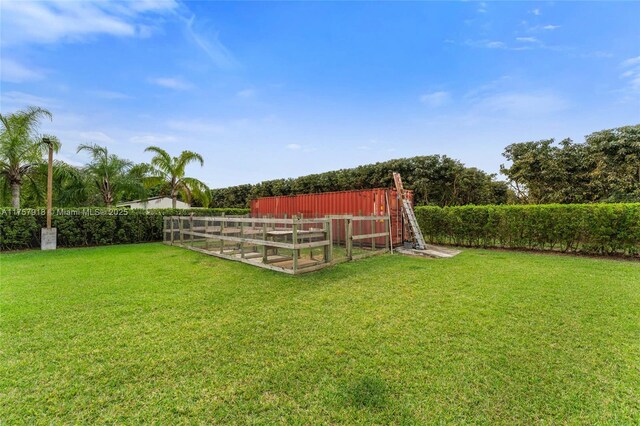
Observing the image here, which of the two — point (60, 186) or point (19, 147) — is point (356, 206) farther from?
point (60, 186)

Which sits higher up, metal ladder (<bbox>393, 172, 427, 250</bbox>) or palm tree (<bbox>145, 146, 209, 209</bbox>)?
palm tree (<bbox>145, 146, 209, 209</bbox>)

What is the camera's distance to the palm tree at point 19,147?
35.7 feet

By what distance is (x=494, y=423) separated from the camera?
181 cm

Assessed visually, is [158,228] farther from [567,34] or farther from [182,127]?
[567,34]

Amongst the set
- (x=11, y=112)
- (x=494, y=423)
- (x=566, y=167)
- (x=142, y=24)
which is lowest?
(x=494, y=423)

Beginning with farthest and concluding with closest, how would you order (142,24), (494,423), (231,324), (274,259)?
(142,24), (274,259), (231,324), (494,423)

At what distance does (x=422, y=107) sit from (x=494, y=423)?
41.4ft

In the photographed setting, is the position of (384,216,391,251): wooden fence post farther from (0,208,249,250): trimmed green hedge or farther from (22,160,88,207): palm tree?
(22,160,88,207): palm tree

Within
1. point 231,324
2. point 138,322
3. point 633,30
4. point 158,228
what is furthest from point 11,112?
point 633,30

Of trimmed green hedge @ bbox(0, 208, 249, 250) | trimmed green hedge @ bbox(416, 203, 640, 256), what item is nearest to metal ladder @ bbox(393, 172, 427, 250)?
trimmed green hedge @ bbox(416, 203, 640, 256)

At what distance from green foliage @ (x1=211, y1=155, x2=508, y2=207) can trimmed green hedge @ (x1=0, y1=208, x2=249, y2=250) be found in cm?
1216

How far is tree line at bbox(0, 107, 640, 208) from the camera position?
1143 cm

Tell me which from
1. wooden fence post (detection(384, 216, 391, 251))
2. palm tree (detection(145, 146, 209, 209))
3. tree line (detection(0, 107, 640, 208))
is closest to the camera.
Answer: wooden fence post (detection(384, 216, 391, 251))

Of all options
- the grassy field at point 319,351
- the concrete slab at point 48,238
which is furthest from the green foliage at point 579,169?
the concrete slab at point 48,238
